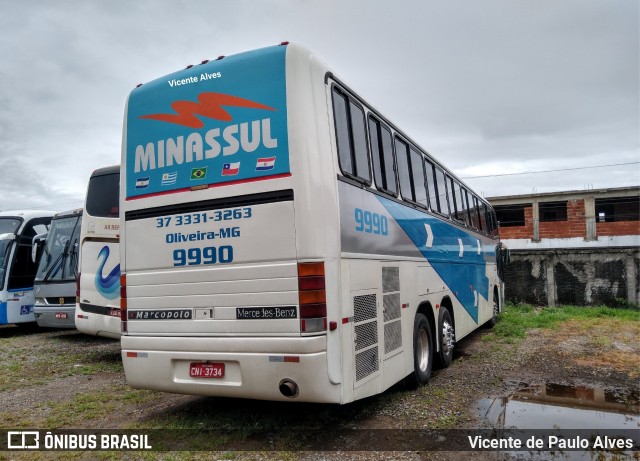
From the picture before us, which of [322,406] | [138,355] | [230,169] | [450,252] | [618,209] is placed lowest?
[322,406]

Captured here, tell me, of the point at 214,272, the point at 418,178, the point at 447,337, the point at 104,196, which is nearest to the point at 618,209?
the point at 447,337

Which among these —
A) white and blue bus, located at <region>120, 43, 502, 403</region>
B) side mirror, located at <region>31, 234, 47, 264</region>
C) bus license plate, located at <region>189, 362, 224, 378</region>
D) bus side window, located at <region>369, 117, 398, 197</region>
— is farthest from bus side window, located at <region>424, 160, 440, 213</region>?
side mirror, located at <region>31, 234, 47, 264</region>

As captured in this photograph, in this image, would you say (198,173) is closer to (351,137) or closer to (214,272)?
(214,272)

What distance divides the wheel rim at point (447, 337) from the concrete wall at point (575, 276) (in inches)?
458

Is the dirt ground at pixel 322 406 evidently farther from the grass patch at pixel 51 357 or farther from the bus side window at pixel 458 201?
the bus side window at pixel 458 201

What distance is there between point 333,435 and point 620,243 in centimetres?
2542

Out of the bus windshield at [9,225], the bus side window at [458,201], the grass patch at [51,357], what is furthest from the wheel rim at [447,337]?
the bus windshield at [9,225]

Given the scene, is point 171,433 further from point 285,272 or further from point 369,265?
point 369,265

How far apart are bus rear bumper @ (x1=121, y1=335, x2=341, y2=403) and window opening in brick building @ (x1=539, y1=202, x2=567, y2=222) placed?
1111 inches

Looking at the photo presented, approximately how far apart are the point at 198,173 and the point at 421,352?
13.2ft

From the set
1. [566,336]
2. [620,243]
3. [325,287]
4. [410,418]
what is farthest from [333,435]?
[620,243]

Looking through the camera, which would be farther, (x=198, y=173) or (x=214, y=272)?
(x=198, y=173)

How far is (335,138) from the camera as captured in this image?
16.8ft

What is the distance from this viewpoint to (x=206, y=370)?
199 inches
